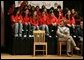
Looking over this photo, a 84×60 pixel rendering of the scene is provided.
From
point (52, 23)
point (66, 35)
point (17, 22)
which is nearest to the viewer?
point (66, 35)

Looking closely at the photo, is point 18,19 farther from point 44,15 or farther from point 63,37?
point 63,37

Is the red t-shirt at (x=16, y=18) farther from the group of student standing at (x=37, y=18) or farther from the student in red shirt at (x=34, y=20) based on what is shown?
the student in red shirt at (x=34, y=20)

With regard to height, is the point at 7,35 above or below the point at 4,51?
above

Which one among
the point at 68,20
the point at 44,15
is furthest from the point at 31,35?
the point at 68,20

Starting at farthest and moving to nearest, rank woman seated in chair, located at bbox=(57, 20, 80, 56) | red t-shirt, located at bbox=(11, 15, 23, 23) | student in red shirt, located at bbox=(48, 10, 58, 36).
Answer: student in red shirt, located at bbox=(48, 10, 58, 36) < red t-shirt, located at bbox=(11, 15, 23, 23) < woman seated in chair, located at bbox=(57, 20, 80, 56)

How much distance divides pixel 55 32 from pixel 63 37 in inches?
12.0

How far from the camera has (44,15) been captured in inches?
252

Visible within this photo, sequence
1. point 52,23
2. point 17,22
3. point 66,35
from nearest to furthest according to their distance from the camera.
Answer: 1. point 66,35
2. point 17,22
3. point 52,23

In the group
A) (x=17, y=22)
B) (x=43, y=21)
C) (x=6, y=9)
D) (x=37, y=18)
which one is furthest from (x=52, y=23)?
(x=6, y=9)

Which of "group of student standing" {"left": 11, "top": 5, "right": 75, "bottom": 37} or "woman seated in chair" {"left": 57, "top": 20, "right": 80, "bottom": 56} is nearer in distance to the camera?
"woman seated in chair" {"left": 57, "top": 20, "right": 80, "bottom": 56}

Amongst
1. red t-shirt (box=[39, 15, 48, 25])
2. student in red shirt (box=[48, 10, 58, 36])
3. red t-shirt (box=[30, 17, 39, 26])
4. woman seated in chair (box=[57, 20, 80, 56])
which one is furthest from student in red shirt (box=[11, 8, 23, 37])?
woman seated in chair (box=[57, 20, 80, 56])

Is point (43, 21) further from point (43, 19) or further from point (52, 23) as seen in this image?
point (52, 23)

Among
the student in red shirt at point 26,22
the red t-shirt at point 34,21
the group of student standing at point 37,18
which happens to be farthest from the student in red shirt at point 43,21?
the student in red shirt at point 26,22

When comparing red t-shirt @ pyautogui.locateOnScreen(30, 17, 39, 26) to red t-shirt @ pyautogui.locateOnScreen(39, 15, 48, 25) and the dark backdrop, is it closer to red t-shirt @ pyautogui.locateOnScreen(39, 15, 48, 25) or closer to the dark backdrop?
red t-shirt @ pyautogui.locateOnScreen(39, 15, 48, 25)
